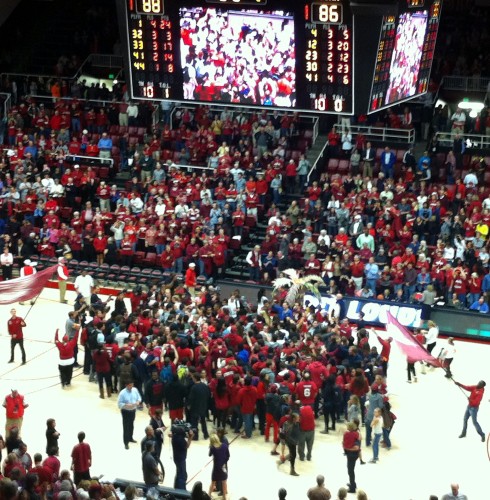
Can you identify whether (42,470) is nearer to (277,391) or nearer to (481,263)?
(277,391)

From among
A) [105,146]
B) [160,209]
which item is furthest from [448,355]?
[105,146]

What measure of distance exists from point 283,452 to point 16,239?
53.7 ft

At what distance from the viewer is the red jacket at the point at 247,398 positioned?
77.8 feet

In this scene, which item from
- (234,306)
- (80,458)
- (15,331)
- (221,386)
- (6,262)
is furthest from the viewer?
(6,262)

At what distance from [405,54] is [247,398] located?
9.24 meters

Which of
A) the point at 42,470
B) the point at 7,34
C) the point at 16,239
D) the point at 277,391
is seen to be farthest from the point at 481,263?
the point at 7,34

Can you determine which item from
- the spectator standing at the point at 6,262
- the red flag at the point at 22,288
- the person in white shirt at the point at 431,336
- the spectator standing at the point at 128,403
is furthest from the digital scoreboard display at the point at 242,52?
the spectator standing at the point at 6,262

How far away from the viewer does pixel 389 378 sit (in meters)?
28.5

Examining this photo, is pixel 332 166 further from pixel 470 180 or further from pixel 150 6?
pixel 150 6

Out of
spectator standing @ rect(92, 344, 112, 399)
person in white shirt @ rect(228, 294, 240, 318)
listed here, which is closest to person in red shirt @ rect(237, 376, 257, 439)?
spectator standing @ rect(92, 344, 112, 399)

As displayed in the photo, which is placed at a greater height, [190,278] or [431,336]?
[190,278]

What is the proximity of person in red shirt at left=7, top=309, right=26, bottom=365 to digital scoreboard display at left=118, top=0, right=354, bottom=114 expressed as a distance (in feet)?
19.9

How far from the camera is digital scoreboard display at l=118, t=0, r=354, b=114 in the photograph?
26531 millimetres

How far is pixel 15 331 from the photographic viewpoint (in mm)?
28016
